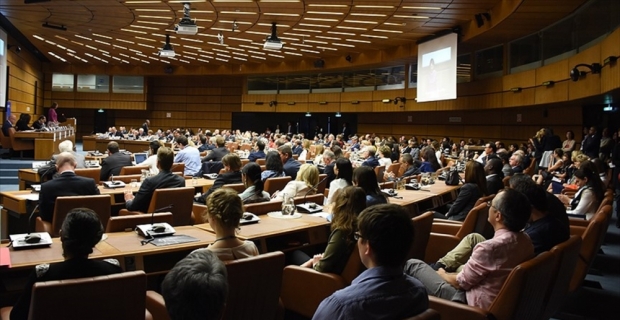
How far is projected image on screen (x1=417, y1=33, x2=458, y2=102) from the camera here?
15.0 m

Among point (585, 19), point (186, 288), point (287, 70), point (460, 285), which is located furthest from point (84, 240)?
point (287, 70)

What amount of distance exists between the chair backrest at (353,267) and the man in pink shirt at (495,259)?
0.48 meters

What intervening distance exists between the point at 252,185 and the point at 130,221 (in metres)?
1.63

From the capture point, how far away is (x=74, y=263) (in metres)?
2.70

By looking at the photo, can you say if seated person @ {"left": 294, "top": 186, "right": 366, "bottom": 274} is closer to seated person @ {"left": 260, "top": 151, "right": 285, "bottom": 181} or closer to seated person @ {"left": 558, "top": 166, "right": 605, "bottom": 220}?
seated person @ {"left": 558, "top": 166, "right": 605, "bottom": 220}

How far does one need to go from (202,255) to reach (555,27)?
13.1 meters

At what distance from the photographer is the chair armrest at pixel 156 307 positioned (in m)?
2.87

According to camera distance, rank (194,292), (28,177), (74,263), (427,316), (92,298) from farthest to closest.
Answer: (28,177) → (74,263) → (92,298) → (427,316) → (194,292)

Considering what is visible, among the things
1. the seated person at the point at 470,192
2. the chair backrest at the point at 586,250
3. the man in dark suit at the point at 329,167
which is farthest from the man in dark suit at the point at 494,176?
the man in dark suit at the point at 329,167

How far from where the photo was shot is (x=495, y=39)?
48.6 ft

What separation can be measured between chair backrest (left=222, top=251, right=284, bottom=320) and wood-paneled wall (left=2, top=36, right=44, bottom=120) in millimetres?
17444

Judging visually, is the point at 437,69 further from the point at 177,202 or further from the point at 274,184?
the point at 177,202

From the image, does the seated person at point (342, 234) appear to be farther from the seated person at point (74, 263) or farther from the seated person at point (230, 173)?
the seated person at point (230, 173)

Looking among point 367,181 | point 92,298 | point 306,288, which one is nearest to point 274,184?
point 367,181
